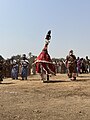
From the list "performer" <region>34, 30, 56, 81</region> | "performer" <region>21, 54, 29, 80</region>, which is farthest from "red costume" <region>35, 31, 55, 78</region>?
"performer" <region>21, 54, 29, 80</region>

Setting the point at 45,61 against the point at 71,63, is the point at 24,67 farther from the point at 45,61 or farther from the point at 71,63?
the point at 45,61

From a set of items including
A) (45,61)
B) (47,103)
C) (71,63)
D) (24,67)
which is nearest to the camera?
(47,103)

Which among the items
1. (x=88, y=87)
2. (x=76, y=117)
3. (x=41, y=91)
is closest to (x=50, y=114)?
(x=76, y=117)

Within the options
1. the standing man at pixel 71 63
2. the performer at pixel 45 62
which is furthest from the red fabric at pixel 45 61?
the standing man at pixel 71 63

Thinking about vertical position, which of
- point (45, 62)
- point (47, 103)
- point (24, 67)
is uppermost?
point (24, 67)

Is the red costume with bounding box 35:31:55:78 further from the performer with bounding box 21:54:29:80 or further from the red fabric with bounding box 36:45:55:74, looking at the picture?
the performer with bounding box 21:54:29:80

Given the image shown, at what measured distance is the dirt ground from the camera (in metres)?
10.2

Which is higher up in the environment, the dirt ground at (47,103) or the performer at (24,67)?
the performer at (24,67)

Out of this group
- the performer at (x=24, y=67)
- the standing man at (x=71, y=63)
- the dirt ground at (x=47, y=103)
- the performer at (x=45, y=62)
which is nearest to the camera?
the dirt ground at (x=47, y=103)

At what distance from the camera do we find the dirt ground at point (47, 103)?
1016 centimetres

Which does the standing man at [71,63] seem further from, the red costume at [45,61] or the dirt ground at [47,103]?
the dirt ground at [47,103]

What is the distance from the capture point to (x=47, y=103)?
1211 cm

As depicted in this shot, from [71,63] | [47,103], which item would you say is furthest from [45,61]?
[47,103]

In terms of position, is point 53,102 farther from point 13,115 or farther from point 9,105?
point 13,115
